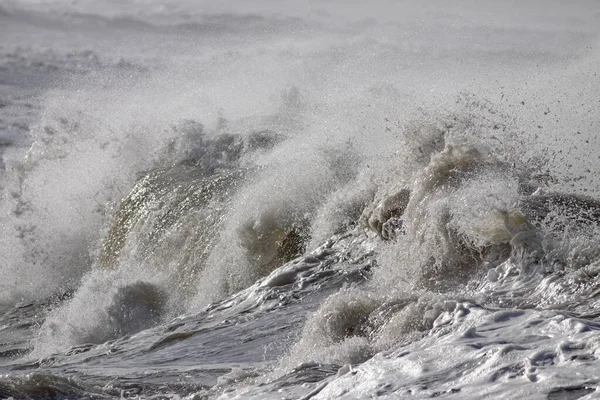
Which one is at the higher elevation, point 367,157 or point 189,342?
point 367,157

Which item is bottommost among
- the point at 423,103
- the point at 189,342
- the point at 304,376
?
the point at 189,342

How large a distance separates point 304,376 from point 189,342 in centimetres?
221

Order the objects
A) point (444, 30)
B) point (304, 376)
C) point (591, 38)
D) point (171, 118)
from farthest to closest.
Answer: point (444, 30) < point (591, 38) < point (171, 118) < point (304, 376)

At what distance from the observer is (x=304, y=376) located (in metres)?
4.23

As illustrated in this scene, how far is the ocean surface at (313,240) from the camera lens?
4262mm

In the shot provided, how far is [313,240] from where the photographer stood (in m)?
8.03

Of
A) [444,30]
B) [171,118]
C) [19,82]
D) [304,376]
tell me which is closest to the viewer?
[304,376]

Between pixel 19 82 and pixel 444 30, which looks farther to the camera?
pixel 19 82

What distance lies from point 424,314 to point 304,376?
0.74 m

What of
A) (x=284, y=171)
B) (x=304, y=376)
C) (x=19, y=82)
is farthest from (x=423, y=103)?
(x=19, y=82)

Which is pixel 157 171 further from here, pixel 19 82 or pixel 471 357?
pixel 19 82

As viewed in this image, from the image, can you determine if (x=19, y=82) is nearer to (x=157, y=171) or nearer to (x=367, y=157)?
(x=157, y=171)

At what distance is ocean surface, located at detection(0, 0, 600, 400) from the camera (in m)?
4.26

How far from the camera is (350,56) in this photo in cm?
2147
